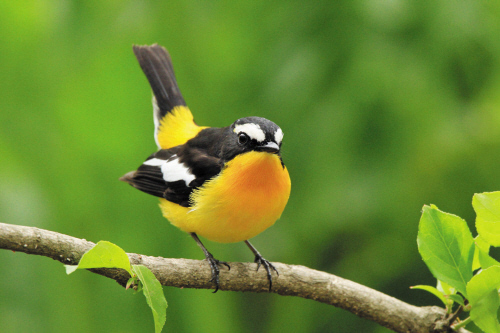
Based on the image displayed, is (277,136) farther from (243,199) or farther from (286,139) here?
(286,139)

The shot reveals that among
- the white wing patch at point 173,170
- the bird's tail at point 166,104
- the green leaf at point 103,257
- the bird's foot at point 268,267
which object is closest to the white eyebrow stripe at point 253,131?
the white wing patch at point 173,170

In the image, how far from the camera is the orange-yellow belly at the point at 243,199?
2254mm

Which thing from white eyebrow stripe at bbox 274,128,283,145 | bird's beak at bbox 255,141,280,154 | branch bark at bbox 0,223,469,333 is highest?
white eyebrow stripe at bbox 274,128,283,145

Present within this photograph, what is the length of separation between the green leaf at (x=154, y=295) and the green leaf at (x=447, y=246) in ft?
2.16

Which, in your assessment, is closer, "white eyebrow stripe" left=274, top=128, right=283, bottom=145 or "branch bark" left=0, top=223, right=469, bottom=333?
"branch bark" left=0, top=223, right=469, bottom=333

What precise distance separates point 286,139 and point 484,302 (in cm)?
172

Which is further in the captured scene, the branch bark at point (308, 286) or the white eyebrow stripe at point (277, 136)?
the white eyebrow stripe at point (277, 136)

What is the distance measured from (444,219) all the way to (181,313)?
1829 millimetres

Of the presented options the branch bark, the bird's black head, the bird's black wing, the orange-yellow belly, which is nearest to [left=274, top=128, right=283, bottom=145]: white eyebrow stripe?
the bird's black head

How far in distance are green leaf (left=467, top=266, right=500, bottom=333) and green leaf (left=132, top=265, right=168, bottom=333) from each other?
30.4 inches

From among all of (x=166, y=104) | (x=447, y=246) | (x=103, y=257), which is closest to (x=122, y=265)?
(x=103, y=257)

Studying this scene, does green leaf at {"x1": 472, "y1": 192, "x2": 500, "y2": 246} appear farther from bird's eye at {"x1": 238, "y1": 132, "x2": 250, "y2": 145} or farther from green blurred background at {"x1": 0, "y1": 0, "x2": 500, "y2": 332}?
green blurred background at {"x1": 0, "y1": 0, "x2": 500, "y2": 332}

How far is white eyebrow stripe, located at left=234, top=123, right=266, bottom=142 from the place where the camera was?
2155 millimetres

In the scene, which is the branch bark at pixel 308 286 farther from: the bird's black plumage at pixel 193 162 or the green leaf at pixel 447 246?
the green leaf at pixel 447 246
